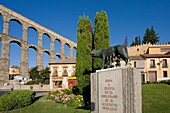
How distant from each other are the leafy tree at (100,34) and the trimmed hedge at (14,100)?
18.0 ft

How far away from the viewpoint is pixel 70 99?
1397 cm

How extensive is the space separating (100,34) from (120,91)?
815 cm

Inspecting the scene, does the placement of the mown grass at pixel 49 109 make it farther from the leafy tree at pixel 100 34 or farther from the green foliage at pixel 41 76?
the green foliage at pixel 41 76

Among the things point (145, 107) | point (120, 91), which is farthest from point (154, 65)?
point (120, 91)

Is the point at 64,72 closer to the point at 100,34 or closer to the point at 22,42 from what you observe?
the point at 22,42

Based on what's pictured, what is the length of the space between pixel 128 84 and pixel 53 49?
67.0 m

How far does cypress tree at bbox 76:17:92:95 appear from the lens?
1477cm

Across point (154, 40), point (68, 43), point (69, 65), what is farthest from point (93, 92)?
point (154, 40)

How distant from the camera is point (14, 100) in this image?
1354cm

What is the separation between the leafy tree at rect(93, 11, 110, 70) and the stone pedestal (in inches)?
265

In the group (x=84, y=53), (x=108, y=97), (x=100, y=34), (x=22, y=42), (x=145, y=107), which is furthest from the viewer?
(x=22, y=42)

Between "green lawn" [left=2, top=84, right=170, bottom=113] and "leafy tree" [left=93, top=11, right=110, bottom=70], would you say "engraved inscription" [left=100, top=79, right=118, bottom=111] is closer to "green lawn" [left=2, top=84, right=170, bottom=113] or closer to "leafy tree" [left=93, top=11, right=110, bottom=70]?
Answer: "green lawn" [left=2, top=84, right=170, bottom=113]

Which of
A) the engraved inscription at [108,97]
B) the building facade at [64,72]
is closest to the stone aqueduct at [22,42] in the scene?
the building facade at [64,72]

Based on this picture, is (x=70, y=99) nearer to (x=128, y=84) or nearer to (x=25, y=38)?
(x=128, y=84)
